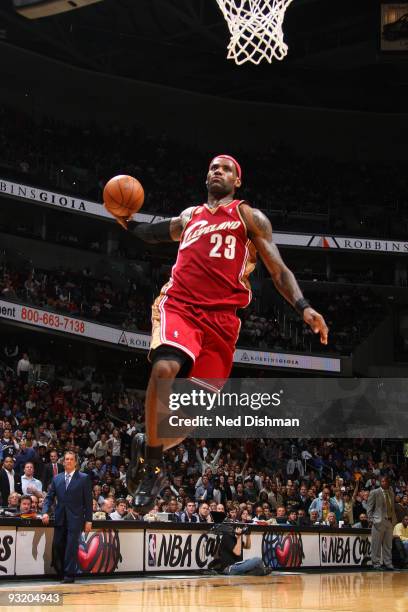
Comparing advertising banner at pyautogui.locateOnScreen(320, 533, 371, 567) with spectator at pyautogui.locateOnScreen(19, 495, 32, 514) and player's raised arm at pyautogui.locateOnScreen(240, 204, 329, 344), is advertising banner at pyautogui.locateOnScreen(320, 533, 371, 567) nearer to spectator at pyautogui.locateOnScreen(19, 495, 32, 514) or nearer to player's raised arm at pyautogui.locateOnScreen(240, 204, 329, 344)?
Result: spectator at pyautogui.locateOnScreen(19, 495, 32, 514)

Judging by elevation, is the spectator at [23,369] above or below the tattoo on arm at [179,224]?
above

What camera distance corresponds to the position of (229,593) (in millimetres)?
Result: 10336

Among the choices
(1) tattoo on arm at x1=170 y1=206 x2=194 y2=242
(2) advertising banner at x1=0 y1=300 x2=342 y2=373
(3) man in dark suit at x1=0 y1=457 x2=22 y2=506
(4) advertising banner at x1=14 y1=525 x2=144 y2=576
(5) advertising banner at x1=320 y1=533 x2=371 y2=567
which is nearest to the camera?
(1) tattoo on arm at x1=170 y1=206 x2=194 y2=242

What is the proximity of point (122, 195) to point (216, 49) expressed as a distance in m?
30.2

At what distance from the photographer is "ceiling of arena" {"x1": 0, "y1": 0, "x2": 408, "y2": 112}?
31.1m

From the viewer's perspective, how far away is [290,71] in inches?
1390

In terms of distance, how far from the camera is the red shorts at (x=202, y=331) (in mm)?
4945

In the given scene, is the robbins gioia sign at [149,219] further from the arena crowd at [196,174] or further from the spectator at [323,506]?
the spectator at [323,506]

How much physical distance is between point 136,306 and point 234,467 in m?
9.85

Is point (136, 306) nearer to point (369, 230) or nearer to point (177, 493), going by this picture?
point (369, 230)

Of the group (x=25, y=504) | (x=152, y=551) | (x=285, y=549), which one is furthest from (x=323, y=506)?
(x=25, y=504)

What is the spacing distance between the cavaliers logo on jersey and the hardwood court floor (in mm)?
3964

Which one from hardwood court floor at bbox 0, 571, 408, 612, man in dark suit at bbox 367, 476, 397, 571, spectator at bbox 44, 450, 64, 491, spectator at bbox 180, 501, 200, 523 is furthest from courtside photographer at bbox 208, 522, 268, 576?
man in dark suit at bbox 367, 476, 397, 571

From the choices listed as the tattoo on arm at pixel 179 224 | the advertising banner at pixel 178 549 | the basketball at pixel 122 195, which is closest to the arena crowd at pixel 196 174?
the advertising banner at pixel 178 549
